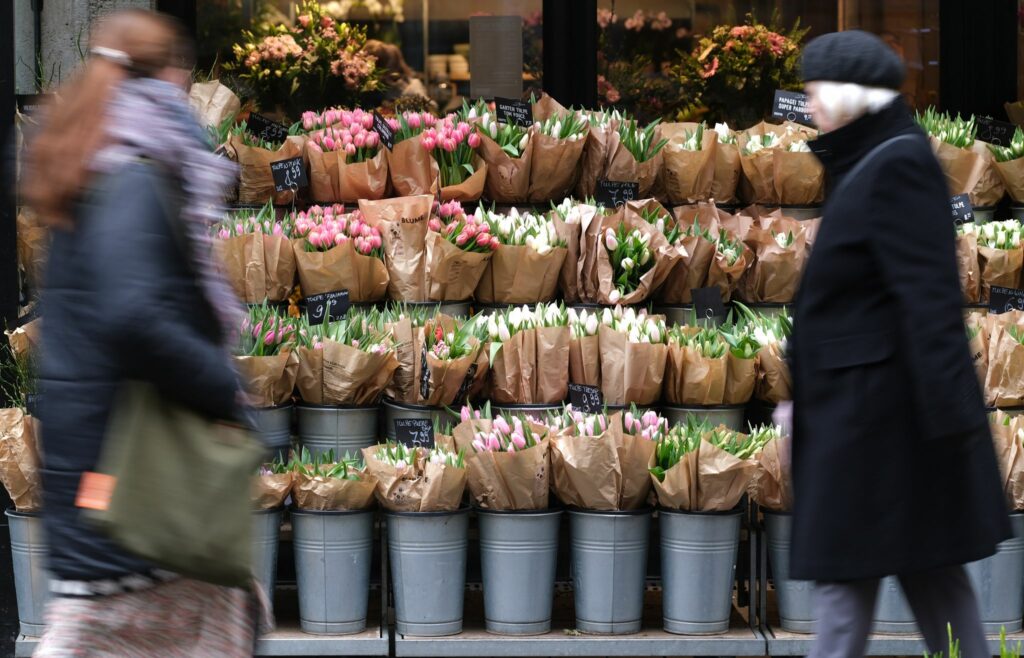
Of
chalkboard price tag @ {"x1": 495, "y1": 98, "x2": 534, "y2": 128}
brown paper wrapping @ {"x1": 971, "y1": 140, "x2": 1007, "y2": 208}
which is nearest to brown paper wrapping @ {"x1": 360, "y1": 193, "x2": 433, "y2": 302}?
chalkboard price tag @ {"x1": 495, "y1": 98, "x2": 534, "y2": 128}

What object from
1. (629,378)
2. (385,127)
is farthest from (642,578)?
(385,127)

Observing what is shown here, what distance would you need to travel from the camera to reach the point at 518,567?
3.88 meters

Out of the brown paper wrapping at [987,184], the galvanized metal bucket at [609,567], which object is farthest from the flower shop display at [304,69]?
the galvanized metal bucket at [609,567]

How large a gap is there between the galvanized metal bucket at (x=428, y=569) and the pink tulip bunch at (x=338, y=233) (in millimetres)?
984

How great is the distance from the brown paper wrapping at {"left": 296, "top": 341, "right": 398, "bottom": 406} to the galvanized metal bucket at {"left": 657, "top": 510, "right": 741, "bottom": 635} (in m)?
0.90

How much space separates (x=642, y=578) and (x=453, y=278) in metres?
1.15

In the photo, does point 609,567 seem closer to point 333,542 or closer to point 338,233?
point 333,542

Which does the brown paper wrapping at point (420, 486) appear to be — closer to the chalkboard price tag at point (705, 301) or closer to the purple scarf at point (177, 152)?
the chalkboard price tag at point (705, 301)

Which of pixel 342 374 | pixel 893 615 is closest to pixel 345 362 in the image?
pixel 342 374

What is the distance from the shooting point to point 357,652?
12.8 feet

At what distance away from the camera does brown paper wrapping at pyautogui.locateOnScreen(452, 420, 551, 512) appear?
3.79 metres

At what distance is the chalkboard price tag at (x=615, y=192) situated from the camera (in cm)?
488

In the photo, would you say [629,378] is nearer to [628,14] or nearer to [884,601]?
[884,601]

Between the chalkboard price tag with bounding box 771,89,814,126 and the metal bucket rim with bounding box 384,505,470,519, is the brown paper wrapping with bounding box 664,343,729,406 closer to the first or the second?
the metal bucket rim with bounding box 384,505,470,519
